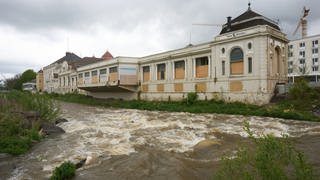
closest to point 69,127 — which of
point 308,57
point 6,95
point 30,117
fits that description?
point 30,117

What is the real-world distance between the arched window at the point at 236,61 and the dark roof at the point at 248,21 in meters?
2.27

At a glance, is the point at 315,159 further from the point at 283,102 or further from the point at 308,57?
the point at 308,57

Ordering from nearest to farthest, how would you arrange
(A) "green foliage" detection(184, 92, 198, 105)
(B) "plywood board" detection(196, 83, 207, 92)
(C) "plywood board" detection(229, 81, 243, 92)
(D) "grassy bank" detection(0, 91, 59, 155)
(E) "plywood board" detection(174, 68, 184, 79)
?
(D) "grassy bank" detection(0, 91, 59, 155)
(C) "plywood board" detection(229, 81, 243, 92)
(A) "green foliage" detection(184, 92, 198, 105)
(B) "plywood board" detection(196, 83, 207, 92)
(E) "plywood board" detection(174, 68, 184, 79)

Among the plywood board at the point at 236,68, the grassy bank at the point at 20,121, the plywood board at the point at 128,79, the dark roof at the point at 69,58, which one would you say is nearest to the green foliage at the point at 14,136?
the grassy bank at the point at 20,121

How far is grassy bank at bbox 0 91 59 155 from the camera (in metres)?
11.0

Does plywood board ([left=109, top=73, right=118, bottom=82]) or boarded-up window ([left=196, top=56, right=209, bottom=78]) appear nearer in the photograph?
boarded-up window ([left=196, top=56, right=209, bottom=78])

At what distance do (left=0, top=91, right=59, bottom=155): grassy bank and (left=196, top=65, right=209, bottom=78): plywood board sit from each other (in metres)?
15.7

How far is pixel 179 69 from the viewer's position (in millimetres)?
31453

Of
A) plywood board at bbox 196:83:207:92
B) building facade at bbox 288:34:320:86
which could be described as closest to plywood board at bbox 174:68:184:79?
plywood board at bbox 196:83:207:92

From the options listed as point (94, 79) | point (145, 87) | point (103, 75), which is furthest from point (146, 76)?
point (94, 79)

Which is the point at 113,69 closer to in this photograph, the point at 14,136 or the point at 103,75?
the point at 103,75

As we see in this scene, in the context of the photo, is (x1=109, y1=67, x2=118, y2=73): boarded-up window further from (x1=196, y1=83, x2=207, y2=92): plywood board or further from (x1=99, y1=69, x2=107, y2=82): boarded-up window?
(x1=196, y1=83, x2=207, y2=92): plywood board

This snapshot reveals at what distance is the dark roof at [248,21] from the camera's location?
2472 cm

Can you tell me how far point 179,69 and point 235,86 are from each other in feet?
26.3
